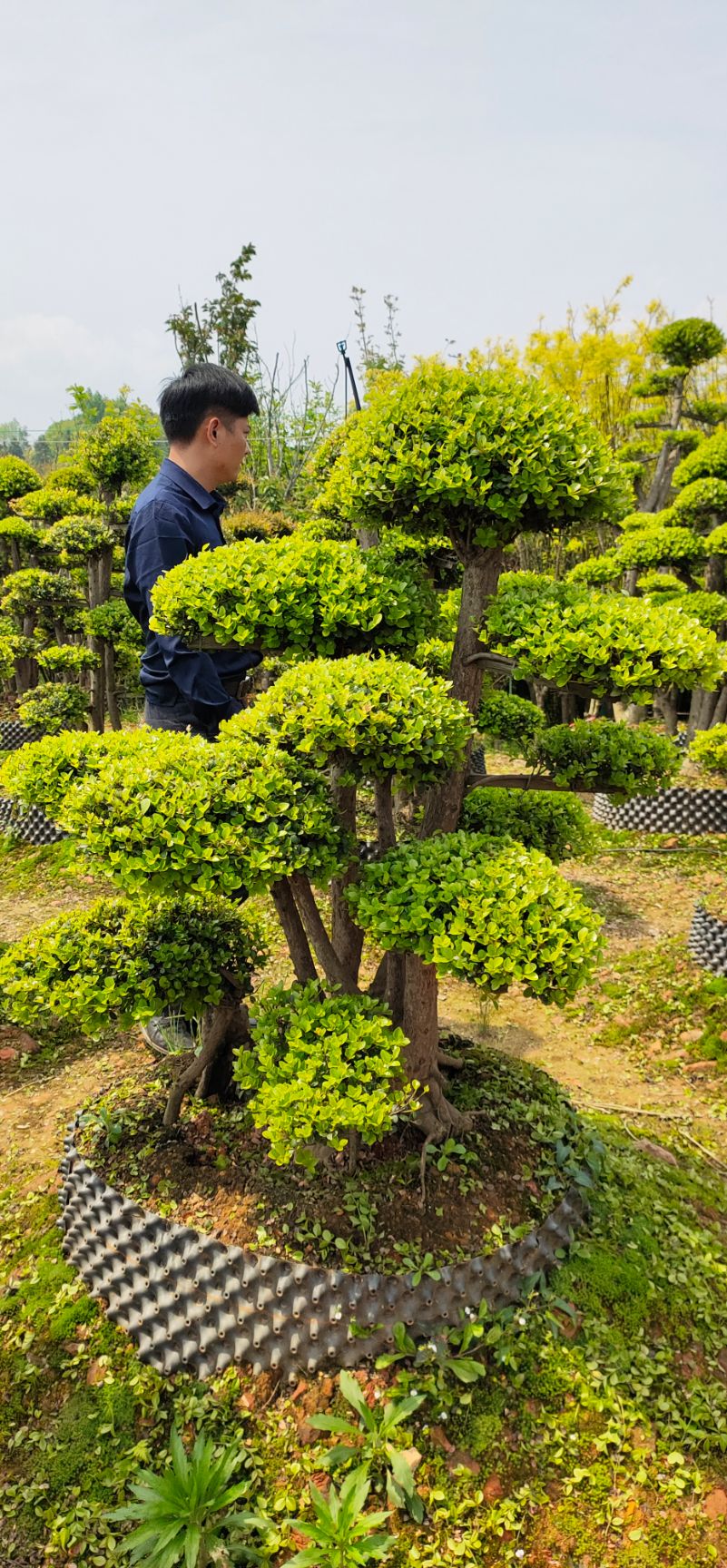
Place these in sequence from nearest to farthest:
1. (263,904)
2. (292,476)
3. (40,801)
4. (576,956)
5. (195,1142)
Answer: (576,956), (40,801), (195,1142), (263,904), (292,476)

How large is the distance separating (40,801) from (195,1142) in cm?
158

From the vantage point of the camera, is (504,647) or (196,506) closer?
(504,647)

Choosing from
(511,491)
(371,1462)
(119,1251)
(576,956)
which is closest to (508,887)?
(576,956)

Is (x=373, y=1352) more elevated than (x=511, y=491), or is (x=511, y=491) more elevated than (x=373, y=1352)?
(x=511, y=491)

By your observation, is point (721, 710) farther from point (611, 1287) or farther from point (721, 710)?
point (611, 1287)

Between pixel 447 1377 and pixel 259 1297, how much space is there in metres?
0.67

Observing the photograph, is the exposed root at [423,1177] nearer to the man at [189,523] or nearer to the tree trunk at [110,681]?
the man at [189,523]

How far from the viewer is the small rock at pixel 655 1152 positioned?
4.10 metres

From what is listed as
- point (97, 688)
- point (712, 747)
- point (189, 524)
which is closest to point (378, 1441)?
point (189, 524)

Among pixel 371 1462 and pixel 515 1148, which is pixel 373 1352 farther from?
pixel 515 1148

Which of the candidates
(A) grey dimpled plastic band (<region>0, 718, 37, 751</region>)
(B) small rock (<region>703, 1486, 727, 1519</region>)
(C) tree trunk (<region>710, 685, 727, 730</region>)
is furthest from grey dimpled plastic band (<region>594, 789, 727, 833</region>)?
(A) grey dimpled plastic band (<region>0, 718, 37, 751</region>)

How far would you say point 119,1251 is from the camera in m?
3.10

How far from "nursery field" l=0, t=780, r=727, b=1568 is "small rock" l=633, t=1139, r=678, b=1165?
0.02 m

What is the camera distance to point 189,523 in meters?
3.53
